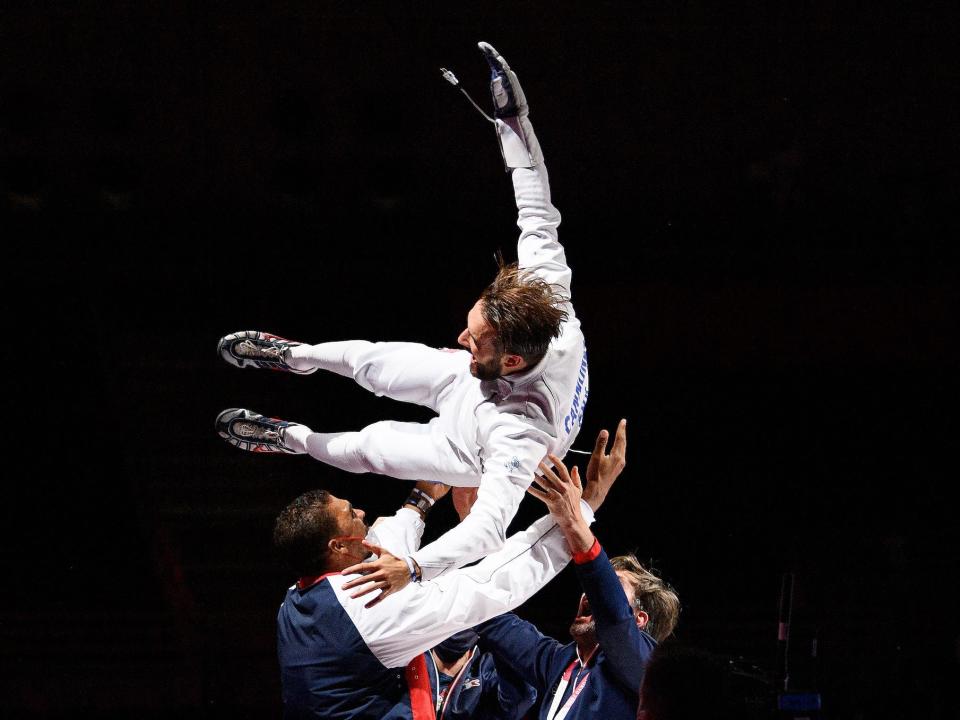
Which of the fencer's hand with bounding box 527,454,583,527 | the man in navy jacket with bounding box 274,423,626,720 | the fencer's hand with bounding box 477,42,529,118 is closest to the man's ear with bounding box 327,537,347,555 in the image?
the man in navy jacket with bounding box 274,423,626,720

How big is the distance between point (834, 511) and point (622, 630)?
268cm

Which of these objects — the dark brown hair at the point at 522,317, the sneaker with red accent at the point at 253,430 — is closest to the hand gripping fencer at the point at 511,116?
the dark brown hair at the point at 522,317

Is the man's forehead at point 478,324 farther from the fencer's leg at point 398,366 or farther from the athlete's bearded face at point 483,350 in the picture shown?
the fencer's leg at point 398,366

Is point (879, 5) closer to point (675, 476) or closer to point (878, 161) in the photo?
point (878, 161)

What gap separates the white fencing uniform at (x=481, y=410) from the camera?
266 centimetres

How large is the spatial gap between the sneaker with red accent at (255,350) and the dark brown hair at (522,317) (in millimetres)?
877

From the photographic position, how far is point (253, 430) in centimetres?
341

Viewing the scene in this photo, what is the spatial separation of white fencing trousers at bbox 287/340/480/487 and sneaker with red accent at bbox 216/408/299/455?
28cm

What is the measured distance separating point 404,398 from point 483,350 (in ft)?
1.55

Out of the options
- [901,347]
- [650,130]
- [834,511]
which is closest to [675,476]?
[834,511]

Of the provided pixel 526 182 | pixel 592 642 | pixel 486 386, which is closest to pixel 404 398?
pixel 486 386

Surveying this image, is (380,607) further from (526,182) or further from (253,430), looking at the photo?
(526,182)

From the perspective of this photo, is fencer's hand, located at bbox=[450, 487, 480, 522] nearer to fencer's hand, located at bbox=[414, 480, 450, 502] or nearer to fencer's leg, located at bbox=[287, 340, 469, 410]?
fencer's hand, located at bbox=[414, 480, 450, 502]

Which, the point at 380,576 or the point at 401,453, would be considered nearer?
the point at 380,576
